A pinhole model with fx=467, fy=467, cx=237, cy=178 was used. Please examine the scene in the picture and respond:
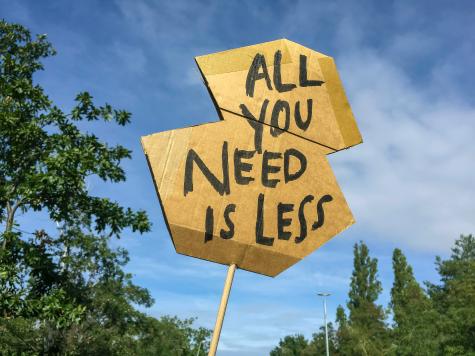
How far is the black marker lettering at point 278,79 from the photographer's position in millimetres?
5078

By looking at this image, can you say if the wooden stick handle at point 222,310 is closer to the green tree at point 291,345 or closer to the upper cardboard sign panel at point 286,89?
the upper cardboard sign panel at point 286,89

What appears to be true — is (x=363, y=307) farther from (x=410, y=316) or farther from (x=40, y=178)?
(x=40, y=178)

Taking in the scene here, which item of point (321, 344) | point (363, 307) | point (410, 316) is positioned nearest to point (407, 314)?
point (410, 316)

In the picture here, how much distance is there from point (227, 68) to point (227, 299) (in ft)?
7.77

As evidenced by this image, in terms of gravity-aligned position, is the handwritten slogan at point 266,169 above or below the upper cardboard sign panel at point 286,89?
below

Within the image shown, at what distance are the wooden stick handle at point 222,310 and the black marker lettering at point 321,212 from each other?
3.11ft

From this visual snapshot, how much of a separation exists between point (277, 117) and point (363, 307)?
44821 mm

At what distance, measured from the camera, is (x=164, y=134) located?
14.9 ft

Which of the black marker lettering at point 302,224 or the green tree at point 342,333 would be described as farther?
the green tree at point 342,333

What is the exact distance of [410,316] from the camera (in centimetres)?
3231

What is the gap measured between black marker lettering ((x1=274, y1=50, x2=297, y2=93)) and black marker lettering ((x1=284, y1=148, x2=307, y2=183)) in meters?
0.70

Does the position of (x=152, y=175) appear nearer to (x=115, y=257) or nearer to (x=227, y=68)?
(x=227, y=68)

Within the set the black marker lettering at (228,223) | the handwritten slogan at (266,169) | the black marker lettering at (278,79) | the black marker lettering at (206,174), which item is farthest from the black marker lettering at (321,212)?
the black marker lettering at (278,79)

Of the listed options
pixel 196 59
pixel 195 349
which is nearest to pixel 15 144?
pixel 196 59
